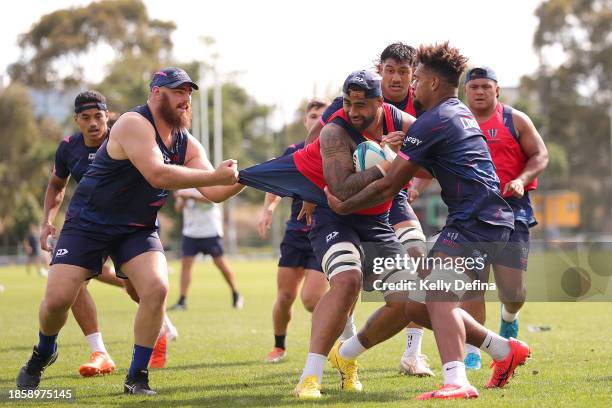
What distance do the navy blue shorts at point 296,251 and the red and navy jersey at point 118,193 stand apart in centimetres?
251

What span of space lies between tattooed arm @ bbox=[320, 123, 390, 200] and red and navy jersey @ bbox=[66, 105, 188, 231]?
1.28 meters

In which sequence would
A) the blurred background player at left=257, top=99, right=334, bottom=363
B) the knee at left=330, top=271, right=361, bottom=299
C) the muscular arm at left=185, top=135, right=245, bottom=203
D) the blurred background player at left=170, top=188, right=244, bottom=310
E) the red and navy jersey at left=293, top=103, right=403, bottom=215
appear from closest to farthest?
the knee at left=330, top=271, right=361, bottom=299, the red and navy jersey at left=293, top=103, right=403, bottom=215, the muscular arm at left=185, top=135, right=245, bottom=203, the blurred background player at left=257, top=99, right=334, bottom=363, the blurred background player at left=170, top=188, right=244, bottom=310

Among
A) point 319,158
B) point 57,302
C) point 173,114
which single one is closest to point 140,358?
point 57,302

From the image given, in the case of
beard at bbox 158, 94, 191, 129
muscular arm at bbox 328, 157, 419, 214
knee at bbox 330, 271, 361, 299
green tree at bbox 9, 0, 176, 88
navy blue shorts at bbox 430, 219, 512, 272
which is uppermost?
green tree at bbox 9, 0, 176, 88

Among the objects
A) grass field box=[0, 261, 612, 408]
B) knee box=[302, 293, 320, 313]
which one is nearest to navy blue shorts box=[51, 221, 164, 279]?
grass field box=[0, 261, 612, 408]

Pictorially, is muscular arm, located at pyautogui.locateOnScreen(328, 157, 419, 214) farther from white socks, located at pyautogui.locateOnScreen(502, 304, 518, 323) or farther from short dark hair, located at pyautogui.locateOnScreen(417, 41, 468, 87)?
white socks, located at pyautogui.locateOnScreen(502, 304, 518, 323)

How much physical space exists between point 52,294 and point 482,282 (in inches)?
129

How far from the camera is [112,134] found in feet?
22.8

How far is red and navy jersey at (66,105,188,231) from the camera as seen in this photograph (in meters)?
7.11

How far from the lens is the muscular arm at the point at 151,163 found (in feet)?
21.8

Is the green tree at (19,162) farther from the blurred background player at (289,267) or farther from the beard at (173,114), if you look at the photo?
the beard at (173,114)

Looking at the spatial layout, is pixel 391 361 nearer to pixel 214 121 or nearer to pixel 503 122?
pixel 503 122

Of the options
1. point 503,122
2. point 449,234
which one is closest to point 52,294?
point 449,234

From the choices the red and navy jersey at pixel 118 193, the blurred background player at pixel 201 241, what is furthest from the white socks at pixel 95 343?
the blurred background player at pixel 201 241
